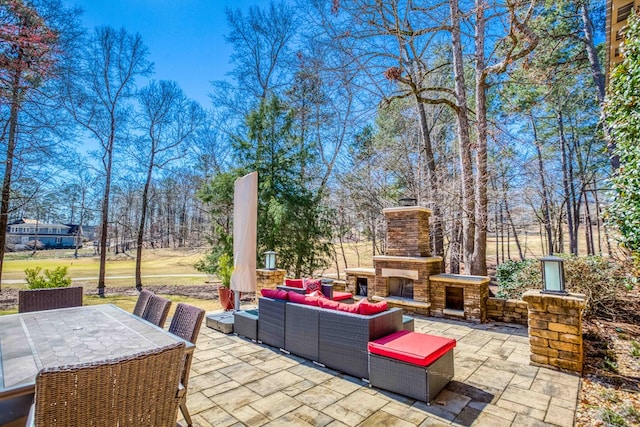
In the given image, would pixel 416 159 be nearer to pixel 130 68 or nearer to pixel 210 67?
pixel 210 67

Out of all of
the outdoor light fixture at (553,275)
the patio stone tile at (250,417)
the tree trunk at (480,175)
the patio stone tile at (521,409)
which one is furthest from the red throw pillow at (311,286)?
the tree trunk at (480,175)

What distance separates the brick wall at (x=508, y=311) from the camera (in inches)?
212

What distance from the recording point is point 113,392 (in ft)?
4.52

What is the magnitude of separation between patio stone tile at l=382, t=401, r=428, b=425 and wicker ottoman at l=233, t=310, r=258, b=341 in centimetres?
240

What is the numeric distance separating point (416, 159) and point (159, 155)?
10640 millimetres

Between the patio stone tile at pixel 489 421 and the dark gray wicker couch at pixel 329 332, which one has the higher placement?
the dark gray wicker couch at pixel 329 332

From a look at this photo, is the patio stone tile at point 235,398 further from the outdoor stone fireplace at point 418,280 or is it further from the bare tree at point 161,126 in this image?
the bare tree at point 161,126

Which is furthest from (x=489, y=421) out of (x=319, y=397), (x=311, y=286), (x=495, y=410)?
(x=311, y=286)

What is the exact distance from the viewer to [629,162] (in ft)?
10.6

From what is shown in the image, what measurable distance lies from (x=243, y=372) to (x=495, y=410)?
261cm

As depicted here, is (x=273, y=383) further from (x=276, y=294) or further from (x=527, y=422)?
(x=527, y=422)

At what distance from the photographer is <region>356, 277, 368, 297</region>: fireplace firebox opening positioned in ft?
23.3

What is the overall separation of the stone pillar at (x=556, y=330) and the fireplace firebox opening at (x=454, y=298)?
7.01 ft

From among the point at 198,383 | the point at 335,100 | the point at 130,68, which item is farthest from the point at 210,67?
the point at 198,383
